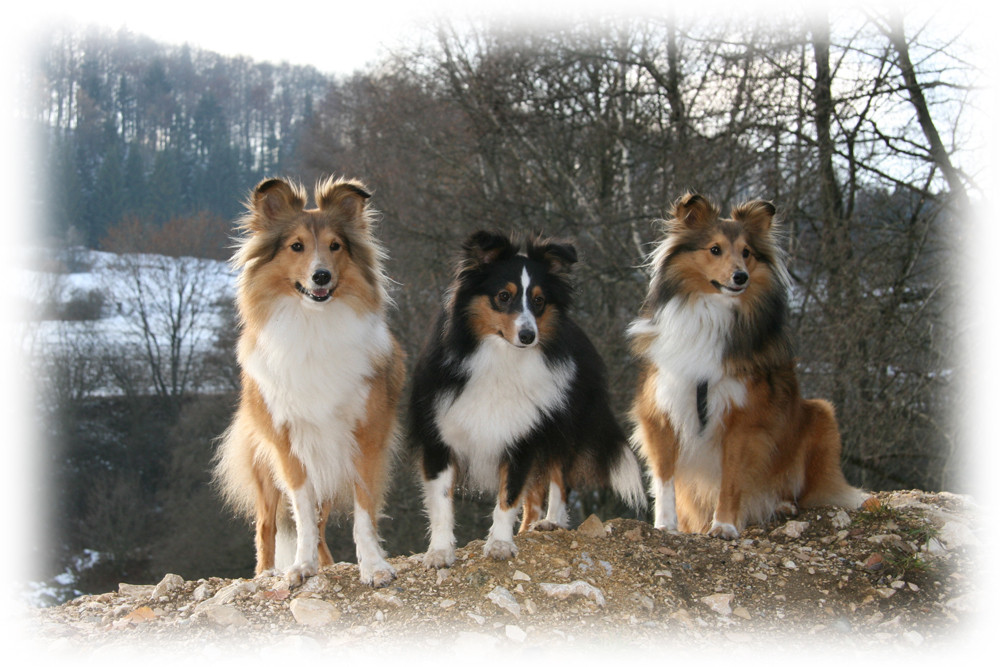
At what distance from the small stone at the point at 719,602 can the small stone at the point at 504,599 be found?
1024mm

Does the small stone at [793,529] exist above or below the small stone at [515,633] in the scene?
above

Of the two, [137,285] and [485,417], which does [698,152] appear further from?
[137,285]

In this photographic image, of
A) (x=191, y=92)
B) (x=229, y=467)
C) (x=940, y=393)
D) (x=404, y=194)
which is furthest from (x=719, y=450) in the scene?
(x=191, y=92)

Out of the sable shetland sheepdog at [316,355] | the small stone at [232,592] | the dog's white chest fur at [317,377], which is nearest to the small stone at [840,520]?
the sable shetland sheepdog at [316,355]

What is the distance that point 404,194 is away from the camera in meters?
20.0

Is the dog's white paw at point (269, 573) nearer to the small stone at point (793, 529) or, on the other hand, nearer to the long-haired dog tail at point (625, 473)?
the long-haired dog tail at point (625, 473)

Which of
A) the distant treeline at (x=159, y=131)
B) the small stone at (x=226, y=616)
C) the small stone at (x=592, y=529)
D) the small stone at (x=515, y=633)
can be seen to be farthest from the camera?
the distant treeline at (x=159, y=131)

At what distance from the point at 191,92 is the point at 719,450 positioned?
166 ft

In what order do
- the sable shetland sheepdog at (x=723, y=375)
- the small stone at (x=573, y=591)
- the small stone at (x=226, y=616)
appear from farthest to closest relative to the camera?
the sable shetland sheepdog at (x=723, y=375) → the small stone at (x=573, y=591) → the small stone at (x=226, y=616)

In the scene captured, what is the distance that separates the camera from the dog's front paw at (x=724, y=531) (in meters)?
4.62

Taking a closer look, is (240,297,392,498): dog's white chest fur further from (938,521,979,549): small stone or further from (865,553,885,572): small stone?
(938,521,979,549): small stone

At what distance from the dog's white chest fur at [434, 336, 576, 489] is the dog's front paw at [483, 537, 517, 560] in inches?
A: 18.6

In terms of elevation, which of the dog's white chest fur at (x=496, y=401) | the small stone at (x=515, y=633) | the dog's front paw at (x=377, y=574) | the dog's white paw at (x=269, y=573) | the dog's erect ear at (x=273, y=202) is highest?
the dog's erect ear at (x=273, y=202)

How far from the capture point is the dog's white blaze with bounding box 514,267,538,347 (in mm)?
3910
